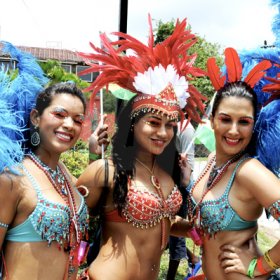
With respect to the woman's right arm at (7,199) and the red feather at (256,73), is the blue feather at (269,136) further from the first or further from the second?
the woman's right arm at (7,199)

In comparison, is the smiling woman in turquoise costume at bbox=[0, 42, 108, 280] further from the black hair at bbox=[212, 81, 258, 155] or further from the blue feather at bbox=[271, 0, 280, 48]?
the blue feather at bbox=[271, 0, 280, 48]

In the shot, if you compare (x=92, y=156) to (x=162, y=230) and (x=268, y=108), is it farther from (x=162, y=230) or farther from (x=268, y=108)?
(x=268, y=108)

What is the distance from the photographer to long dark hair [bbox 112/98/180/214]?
8.41 ft

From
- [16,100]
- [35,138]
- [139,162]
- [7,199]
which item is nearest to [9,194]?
[7,199]

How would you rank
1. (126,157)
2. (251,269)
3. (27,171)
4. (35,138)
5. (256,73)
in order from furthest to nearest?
1. (126,157)
2. (256,73)
3. (251,269)
4. (35,138)
5. (27,171)

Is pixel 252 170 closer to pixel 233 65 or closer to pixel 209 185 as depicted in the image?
pixel 209 185

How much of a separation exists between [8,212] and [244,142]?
1.44 m

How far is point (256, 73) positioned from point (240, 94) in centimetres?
19

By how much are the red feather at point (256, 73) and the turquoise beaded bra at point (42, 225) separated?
1.41 metres

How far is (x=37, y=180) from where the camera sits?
2182 millimetres

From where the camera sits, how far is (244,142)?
97.5 inches

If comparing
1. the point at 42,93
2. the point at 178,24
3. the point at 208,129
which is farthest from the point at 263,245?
the point at 42,93

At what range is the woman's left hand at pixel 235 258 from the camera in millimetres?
2406

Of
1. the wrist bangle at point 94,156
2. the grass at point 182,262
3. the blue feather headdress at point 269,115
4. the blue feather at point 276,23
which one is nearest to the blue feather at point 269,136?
the blue feather headdress at point 269,115
